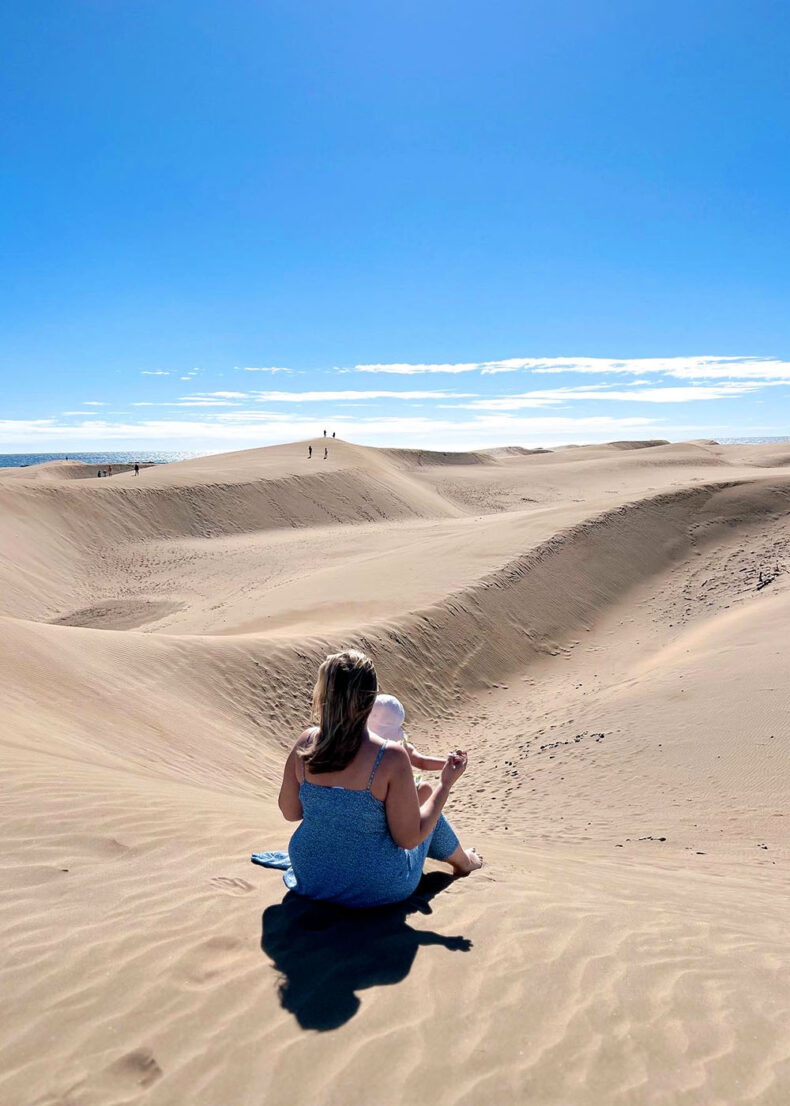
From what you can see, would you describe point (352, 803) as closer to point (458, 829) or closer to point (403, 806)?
point (403, 806)

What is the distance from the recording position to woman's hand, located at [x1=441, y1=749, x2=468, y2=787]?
4.05m

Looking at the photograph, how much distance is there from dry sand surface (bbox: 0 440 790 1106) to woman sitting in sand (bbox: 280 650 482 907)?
17 centimetres

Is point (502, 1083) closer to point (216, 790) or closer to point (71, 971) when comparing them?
point (71, 971)

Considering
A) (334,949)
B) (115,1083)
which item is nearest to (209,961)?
(334,949)

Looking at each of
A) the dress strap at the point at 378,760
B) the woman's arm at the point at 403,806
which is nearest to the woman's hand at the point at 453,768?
the woman's arm at the point at 403,806

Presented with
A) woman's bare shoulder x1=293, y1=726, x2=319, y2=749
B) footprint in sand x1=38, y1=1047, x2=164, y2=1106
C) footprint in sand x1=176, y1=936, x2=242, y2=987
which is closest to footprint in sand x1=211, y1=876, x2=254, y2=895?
footprint in sand x1=176, y1=936, x2=242, y2=987

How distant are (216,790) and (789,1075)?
6151 mm

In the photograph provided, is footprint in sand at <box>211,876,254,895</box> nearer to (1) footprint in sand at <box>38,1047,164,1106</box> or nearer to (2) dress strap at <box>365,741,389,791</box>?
(2) dress strap at <box>365,741,389,791</box>

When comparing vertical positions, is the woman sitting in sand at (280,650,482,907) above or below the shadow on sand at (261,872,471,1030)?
above

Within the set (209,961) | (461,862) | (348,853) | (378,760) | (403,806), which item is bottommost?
(461,862)

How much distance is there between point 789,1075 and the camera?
9.19 ft

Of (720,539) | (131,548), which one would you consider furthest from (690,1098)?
(131,548)

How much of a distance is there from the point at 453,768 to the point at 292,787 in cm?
86

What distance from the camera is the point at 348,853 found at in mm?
3762
